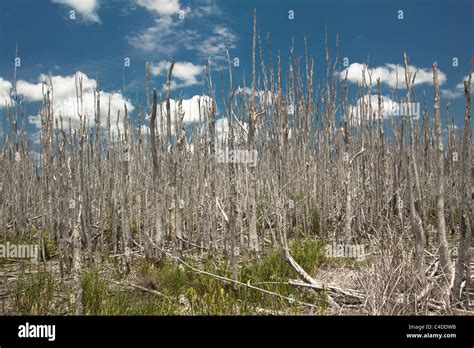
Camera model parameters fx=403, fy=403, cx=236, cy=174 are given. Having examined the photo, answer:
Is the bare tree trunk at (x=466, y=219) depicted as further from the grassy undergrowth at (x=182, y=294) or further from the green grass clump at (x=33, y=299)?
the green grass clump at (x=33, y=299)

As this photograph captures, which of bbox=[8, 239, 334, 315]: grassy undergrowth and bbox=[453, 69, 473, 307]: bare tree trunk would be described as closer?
bbox=[453, 69, 473, 307]: bare tree trunk

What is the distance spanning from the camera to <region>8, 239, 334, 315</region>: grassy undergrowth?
10.5ft

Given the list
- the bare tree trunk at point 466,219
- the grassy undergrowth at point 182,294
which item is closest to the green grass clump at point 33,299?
the grassy undergrowth at point 182,294

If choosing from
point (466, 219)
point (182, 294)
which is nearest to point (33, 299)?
point (182, 294)

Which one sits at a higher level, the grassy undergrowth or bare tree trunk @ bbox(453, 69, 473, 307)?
bare tree trunk @ bbox(453, 69, 473, 307)

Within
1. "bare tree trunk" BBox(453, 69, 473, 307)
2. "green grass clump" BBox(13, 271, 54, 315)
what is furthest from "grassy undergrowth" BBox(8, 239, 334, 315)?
"bare tree trunk" BBox(453, 69, 473, 307)

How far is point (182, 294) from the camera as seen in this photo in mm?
3777

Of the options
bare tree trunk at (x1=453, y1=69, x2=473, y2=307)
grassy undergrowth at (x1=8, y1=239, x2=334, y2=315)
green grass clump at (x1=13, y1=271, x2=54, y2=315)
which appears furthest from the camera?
green grass clump at (x1=13, y1=271, x2=54, y2=315)

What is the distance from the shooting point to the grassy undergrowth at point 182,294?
10.5 ft

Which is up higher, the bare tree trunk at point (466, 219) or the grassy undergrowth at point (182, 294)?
the bare tree trunk at point (466, 219)

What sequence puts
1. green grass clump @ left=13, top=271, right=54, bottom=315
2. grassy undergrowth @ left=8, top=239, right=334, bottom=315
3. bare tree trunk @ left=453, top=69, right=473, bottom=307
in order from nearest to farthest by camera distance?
1. bare tree trunk @ left=453, top=69, right=473, bottom=307
2. grassy undergrowth @ left=8, top=239, right=334, bottom=315
3. green grass clump @ left=13, top=271, right=54, bottom=315

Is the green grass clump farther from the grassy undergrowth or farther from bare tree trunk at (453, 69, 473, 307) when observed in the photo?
bare tree trunk at (453, 69, 473, 307)

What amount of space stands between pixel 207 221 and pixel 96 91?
7.33 feet
